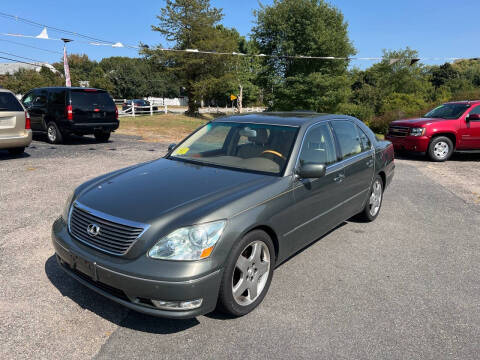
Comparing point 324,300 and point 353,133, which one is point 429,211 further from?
point 324,300

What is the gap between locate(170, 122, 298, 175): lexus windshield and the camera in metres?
3.70

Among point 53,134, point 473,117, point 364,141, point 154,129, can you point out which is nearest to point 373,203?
point 364,141

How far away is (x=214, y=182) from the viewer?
3297mm

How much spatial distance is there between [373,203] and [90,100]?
10156 millimetres

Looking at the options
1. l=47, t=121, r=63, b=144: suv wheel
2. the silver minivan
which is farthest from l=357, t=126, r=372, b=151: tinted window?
l=47, t=121, r=63, b=144: suv wheel

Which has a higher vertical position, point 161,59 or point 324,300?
point 161,59

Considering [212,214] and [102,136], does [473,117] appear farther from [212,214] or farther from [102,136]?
[102,136]

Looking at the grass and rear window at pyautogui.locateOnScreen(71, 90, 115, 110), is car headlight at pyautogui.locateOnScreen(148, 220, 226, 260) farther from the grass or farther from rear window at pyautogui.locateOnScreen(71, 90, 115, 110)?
→ the grass

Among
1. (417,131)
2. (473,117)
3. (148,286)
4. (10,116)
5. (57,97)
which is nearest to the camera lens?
(148,286)

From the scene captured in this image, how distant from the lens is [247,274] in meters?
2.99

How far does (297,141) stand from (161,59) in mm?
35818

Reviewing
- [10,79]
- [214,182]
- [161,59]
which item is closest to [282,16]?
[161,59]

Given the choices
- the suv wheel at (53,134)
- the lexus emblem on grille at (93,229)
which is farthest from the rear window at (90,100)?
the lexus emblem on grille at (93,229)

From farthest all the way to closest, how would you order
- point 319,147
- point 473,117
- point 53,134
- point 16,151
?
point 53,134, point 473,117, point 16,151, point 319,147
